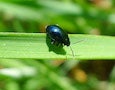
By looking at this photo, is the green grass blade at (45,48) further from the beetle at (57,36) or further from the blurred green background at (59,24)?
the blurred green background at (59,24)

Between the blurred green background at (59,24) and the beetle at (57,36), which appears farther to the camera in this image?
the blurred green background at (59,24)

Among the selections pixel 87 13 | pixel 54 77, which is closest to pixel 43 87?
pixel 54 77

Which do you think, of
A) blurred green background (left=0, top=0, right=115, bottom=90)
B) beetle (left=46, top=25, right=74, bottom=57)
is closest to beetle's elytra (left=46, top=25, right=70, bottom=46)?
beetle (left=46, top=25, right=74, bottom=57)

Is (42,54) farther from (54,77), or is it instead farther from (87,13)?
(87,13)

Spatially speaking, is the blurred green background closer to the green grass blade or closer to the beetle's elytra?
the beetle's elytra

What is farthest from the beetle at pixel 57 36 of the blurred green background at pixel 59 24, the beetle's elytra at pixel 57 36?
the blurred green background at pixel 59 24

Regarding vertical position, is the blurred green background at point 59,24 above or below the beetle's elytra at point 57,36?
below
